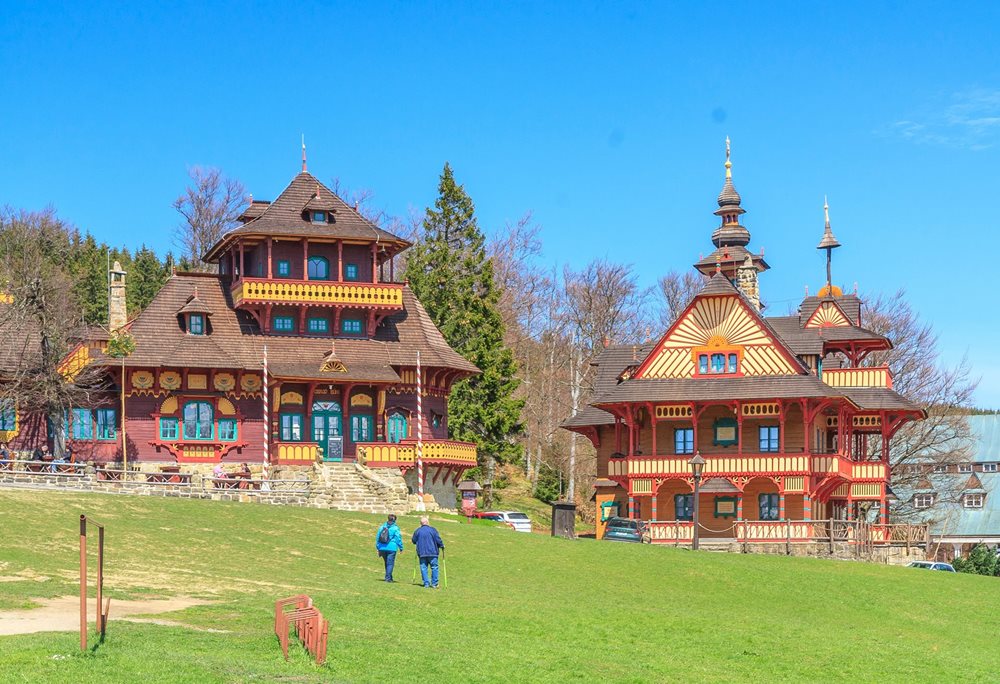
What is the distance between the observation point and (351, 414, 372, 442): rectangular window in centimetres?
5991

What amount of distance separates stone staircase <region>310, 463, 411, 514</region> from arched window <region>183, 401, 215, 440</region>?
5.98m

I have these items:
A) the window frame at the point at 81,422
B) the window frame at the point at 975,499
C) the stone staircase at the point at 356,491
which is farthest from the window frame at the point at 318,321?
the window frame at the point at 975,499

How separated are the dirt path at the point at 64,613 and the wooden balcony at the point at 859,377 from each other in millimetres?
40229

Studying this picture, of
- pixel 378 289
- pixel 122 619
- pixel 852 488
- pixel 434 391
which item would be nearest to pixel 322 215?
pixel 378 289

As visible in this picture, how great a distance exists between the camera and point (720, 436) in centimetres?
6109

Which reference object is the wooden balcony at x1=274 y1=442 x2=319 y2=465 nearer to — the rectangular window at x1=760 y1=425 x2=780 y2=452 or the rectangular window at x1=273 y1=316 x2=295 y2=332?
the rectangular window at x1=273 y1=316 x2=295 y2=332

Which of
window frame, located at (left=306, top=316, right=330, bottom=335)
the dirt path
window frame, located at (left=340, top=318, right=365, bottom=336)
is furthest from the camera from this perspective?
window frame, located at (left=340, top=318, right=365, bottom=336)

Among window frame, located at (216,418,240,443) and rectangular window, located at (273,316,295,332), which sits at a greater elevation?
rectangular window, located at (273,316,295,332)

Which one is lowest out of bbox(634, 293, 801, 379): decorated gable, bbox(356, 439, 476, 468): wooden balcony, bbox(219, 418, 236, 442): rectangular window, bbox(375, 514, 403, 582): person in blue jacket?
bbox(375, 514, 403, 582): person in blue jacket

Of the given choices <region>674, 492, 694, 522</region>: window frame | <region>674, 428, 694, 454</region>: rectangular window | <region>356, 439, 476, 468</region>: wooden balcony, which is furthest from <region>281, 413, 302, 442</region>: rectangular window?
<region>674, 492, 694, 522</region>: window frame

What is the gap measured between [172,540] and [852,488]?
34827 mm

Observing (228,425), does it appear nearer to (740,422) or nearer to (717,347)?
(717,347)

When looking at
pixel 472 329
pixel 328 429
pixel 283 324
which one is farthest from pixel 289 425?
pixel 472 329

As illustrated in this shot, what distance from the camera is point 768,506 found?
60375 mm
